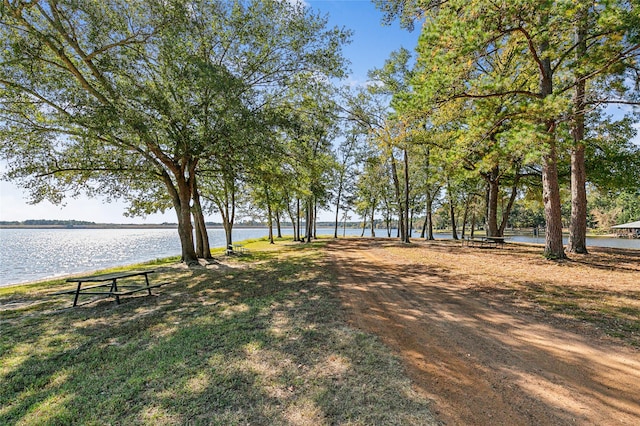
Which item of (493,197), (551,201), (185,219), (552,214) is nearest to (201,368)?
(185,219)

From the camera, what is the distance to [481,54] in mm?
7691

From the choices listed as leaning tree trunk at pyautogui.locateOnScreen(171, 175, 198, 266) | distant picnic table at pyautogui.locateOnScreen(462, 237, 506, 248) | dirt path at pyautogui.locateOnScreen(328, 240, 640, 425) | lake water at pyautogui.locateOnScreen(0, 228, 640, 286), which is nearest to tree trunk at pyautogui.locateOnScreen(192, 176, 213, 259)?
leaning tree trunk at pyautogui.locateOnScreen(171, 175, 198, 266)

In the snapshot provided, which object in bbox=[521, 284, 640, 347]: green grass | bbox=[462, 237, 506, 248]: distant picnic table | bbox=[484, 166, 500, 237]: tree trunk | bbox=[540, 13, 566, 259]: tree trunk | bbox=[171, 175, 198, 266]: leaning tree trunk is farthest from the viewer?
bbox=[484, 166, 500, 237]: tree trunk

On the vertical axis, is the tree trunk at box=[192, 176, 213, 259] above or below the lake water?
above

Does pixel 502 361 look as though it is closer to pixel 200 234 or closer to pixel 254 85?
pixel 254 85

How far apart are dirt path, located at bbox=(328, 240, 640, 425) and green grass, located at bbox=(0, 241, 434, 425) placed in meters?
0.39

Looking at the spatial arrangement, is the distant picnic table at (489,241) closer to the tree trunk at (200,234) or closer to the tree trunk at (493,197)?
the tree trunk at (493,197)

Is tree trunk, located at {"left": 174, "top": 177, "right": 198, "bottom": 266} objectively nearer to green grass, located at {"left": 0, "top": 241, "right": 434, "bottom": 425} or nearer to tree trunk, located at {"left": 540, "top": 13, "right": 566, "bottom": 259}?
green grass, located at {"left": 0, "top": 241, "right": 434, "bottom": 425}

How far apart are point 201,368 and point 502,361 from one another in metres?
3.56

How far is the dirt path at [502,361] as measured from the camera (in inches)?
100

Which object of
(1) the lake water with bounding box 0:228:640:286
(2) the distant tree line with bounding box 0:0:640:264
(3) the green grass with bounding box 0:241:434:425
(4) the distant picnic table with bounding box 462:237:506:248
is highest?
(2) the distant tree line with bounding box 0:0:640:264

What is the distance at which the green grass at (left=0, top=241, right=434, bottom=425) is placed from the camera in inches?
103

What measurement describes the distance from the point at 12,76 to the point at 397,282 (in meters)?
13.1

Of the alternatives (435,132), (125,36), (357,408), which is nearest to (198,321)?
(357,408)
